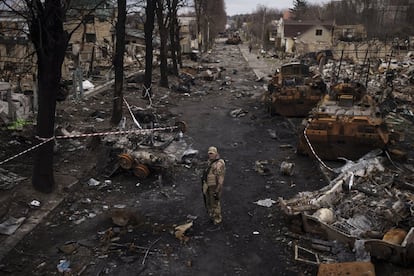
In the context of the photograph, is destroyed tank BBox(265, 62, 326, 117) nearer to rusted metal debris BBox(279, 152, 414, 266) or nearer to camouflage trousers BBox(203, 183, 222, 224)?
rusted metal debris BBox(279, 152, 414, 266)

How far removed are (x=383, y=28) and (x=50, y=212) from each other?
51.4 meters

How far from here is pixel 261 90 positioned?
25.1 metres

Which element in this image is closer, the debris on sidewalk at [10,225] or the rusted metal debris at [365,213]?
the rusted metal debris at [365,213]

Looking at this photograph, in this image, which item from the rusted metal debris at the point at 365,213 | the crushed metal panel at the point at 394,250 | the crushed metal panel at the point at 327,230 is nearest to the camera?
the crushed metal panel at the point at 394,250

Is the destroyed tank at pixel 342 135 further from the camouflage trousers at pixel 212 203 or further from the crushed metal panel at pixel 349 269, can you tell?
the crushed metal panel at pixel 349 269

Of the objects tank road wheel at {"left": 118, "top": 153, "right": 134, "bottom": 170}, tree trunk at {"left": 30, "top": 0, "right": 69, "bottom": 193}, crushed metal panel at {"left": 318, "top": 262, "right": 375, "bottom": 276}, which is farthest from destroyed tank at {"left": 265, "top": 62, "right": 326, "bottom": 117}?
crushed metal panel at {"left": 318, "top": 262, "right": 375, "bottom": 276}

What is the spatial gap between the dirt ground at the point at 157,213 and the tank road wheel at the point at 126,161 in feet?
0.96

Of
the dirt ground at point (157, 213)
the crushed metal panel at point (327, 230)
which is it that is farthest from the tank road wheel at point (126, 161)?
the crushed metal panel at point (327, 230)

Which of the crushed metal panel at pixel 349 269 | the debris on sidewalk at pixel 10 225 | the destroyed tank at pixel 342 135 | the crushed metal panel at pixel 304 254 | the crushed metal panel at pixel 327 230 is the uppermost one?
the destroyed tank at pixel 342 135

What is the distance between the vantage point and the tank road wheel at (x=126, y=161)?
966cm

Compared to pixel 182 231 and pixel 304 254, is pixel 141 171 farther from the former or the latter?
pixel 304 254

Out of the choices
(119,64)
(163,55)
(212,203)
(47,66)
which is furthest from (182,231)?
(163,55)

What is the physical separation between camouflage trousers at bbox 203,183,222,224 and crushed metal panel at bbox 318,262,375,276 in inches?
93.2

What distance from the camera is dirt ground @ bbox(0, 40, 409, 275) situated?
646 centimetres
